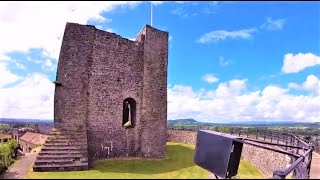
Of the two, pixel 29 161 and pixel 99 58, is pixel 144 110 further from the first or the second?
pixel 29 161

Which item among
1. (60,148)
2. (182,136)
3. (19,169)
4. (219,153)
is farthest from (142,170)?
(182,136)

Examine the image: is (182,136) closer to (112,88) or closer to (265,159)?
(265,159)

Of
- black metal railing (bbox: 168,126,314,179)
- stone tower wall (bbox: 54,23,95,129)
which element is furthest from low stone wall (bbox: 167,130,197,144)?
stone tower wall (bbox: 54,23,95,129)

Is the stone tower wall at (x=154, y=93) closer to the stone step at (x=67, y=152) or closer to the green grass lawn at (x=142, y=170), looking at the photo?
the green grass lawn at (x=142, y=170)

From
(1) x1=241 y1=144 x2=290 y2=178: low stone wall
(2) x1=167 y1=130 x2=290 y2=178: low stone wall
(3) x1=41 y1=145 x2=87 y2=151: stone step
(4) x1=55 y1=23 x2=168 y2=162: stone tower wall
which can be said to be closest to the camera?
(3) x1=41 y1=145 x2=87 y2=151: stone step

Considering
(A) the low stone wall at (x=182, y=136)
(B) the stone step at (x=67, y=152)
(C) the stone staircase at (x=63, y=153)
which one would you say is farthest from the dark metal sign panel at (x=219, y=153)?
(A) the low stone wall at (x=182, y=136)

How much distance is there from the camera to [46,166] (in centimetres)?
1545

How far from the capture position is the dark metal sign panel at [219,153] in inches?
348

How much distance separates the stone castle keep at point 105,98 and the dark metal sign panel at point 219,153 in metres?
7.87

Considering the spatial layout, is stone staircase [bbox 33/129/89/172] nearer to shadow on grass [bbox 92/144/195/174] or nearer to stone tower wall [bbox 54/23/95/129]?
stone tower wall [bbox 54/23/95/129]

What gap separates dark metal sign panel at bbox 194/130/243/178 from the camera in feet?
29.0

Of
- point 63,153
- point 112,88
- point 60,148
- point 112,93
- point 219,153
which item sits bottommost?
point 63,153

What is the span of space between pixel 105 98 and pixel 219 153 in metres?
10.6

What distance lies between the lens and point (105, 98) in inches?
741
